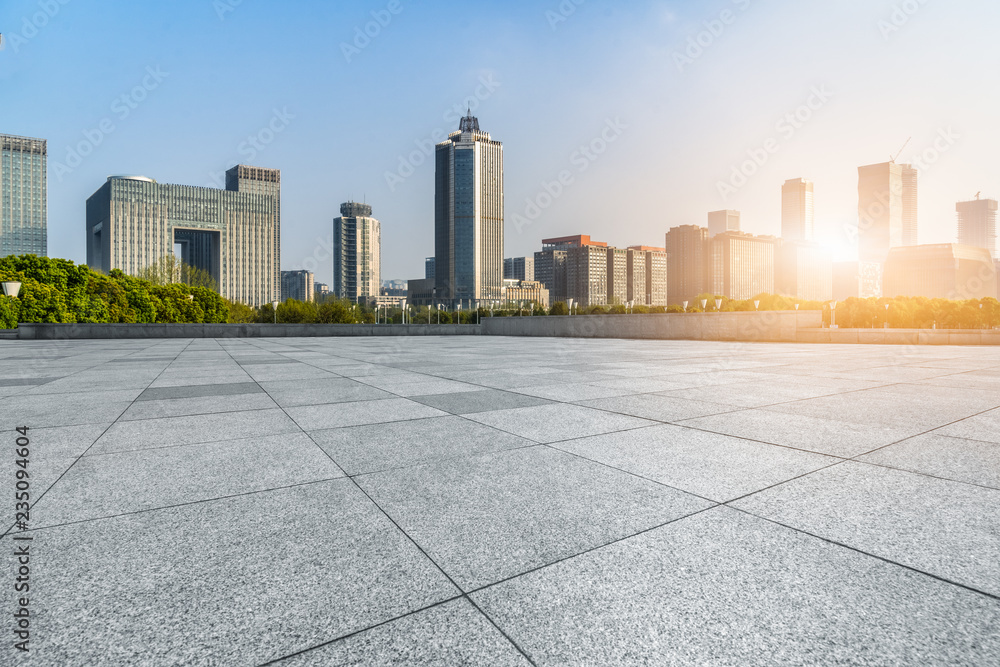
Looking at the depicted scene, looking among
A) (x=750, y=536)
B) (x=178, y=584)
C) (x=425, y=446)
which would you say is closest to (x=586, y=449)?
(x=425, y=446)

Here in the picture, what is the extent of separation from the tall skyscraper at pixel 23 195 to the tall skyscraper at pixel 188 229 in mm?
19586

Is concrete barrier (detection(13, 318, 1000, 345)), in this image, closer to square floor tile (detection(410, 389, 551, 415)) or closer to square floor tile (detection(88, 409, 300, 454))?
square floor tile (detection(410, 389, 551, 415))

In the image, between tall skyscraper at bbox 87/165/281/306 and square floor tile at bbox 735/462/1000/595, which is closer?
square floor tile at bbox 735/462/1000/595

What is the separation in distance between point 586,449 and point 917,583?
2453 mm

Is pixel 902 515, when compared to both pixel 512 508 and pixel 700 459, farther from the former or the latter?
pixel 512 508

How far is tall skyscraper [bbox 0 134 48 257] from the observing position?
168 metres

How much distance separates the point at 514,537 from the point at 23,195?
24535 centimetres

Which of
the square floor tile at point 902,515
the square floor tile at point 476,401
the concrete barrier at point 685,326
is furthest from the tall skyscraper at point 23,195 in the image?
the square floor tile at point 902,515

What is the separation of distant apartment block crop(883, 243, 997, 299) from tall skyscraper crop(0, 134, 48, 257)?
992ft

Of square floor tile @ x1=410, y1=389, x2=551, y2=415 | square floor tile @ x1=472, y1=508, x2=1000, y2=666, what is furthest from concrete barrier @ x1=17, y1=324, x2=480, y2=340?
square floor tile @ x1=472, y1=508, x2=1000, y2=666

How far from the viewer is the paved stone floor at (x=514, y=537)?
1830mm

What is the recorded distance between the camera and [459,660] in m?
1.71

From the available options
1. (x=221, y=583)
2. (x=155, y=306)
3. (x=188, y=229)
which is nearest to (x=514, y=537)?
(x=221, y=583)

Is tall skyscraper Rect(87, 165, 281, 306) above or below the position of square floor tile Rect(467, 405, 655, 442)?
above
